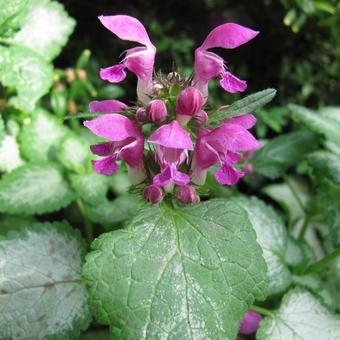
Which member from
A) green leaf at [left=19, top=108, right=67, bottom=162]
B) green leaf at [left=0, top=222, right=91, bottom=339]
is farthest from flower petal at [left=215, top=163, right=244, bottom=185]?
green leaf at [left=19, top=108, right=67, bottom=162]

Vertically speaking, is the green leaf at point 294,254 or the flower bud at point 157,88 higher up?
the flower bud at point 157,88

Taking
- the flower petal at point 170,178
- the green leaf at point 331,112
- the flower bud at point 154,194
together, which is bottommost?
the green leaf at point 331,112

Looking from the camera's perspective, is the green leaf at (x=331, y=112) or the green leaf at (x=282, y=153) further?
the green leaf at (x=331, y=112)

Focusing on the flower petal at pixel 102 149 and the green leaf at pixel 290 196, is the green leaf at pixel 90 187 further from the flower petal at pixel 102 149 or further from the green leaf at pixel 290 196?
the green leaf at pixel 290 196

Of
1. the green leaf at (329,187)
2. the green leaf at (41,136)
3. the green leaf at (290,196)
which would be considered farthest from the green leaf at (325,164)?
the green leaf at (41,136)

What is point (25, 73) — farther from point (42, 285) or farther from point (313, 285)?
point (313, 285)

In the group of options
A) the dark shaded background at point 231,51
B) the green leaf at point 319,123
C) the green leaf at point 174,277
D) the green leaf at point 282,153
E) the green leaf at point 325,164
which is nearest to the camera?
the green leaf at point 174,277

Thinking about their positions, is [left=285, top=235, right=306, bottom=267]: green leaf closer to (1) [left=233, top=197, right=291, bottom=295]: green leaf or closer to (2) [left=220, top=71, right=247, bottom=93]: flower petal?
(1) [left=233, top=197, right=291, bottom=295]: green leaf

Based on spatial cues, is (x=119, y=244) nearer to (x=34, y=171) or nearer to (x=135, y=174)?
(x=135, y=174)
